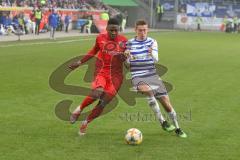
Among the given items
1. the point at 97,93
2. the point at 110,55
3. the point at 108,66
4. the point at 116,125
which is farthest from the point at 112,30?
the point at 116,125

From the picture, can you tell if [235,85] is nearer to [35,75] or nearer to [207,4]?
[35,75]

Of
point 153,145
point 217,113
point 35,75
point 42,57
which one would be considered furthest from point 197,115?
point 42,57

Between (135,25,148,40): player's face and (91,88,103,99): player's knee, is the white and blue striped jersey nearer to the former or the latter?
(135,25,148,40): player's face

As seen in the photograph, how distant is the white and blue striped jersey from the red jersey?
0.16 meters

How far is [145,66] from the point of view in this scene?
911 cm

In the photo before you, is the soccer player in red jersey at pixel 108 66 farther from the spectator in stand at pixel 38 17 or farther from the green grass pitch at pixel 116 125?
the spectator in stand at pixel 38 17

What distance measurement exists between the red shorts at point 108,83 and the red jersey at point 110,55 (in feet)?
0.24

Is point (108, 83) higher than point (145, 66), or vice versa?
point (145, 66)

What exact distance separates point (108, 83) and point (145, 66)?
2.22 ft

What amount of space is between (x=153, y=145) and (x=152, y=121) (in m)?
1.98

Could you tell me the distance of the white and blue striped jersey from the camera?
29.3ft

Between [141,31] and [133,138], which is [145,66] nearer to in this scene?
[141,31]

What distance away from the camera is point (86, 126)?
30.6 feet

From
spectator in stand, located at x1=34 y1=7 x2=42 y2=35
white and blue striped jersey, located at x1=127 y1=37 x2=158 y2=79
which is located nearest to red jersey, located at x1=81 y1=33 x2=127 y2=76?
white and blue striped jersey, located at x1=127 y1=37 x2=158 y2=79
